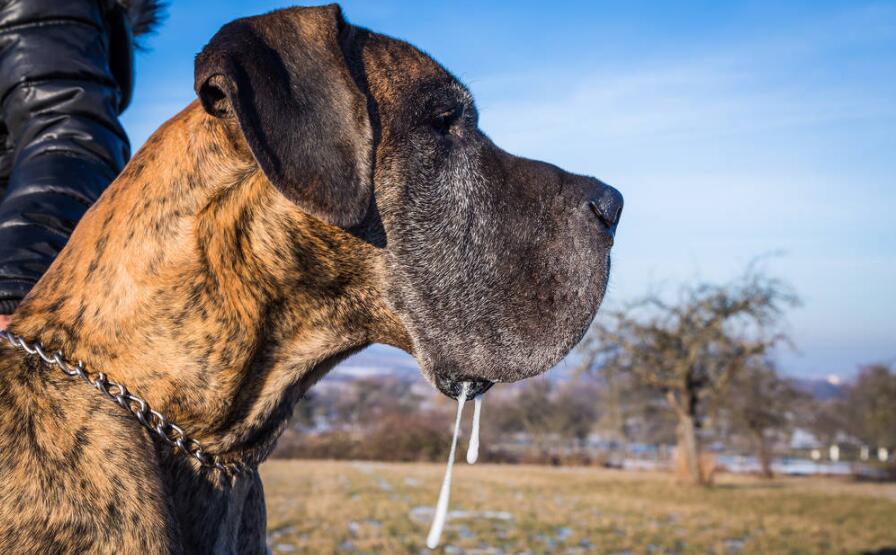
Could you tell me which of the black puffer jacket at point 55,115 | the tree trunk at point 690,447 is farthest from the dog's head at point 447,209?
the tree trunk at point 690,447

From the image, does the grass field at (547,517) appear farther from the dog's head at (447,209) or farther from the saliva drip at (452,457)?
the dog's head at (447,209)

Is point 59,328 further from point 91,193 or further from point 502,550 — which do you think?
point 502,550

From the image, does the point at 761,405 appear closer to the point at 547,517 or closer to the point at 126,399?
the point at 547,517

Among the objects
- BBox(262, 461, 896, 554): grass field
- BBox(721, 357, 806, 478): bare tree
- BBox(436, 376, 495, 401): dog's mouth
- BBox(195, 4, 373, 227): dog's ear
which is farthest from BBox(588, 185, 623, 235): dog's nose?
BBox(721, 357, 806, 478): bare tree

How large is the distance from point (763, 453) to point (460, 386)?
2912 cm

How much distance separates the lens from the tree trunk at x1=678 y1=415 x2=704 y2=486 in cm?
2362

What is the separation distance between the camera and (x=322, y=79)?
177cm

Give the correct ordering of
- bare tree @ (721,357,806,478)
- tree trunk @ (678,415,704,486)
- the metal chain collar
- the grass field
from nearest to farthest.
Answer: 1. the metal chain collar
2. the grass field
3. tree trunk @ (678,415,704,486)
4. bare tree @ (721,357,806,478)

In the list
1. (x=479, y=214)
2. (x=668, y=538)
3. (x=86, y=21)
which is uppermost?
(x=86, y=21)

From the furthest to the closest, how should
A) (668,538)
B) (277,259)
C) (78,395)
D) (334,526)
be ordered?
(668,538) → (334,526) → (277,259) → (78,395)

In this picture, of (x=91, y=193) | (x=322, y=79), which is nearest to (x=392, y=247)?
(x=322, y=79)

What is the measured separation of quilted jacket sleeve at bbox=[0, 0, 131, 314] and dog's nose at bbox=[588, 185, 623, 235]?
1.53 metres

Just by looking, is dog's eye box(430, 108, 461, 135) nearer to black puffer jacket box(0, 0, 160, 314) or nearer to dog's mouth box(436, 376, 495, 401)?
dog's mouth box(436, 376, 495, 401)

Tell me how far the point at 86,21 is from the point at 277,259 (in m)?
1.41
